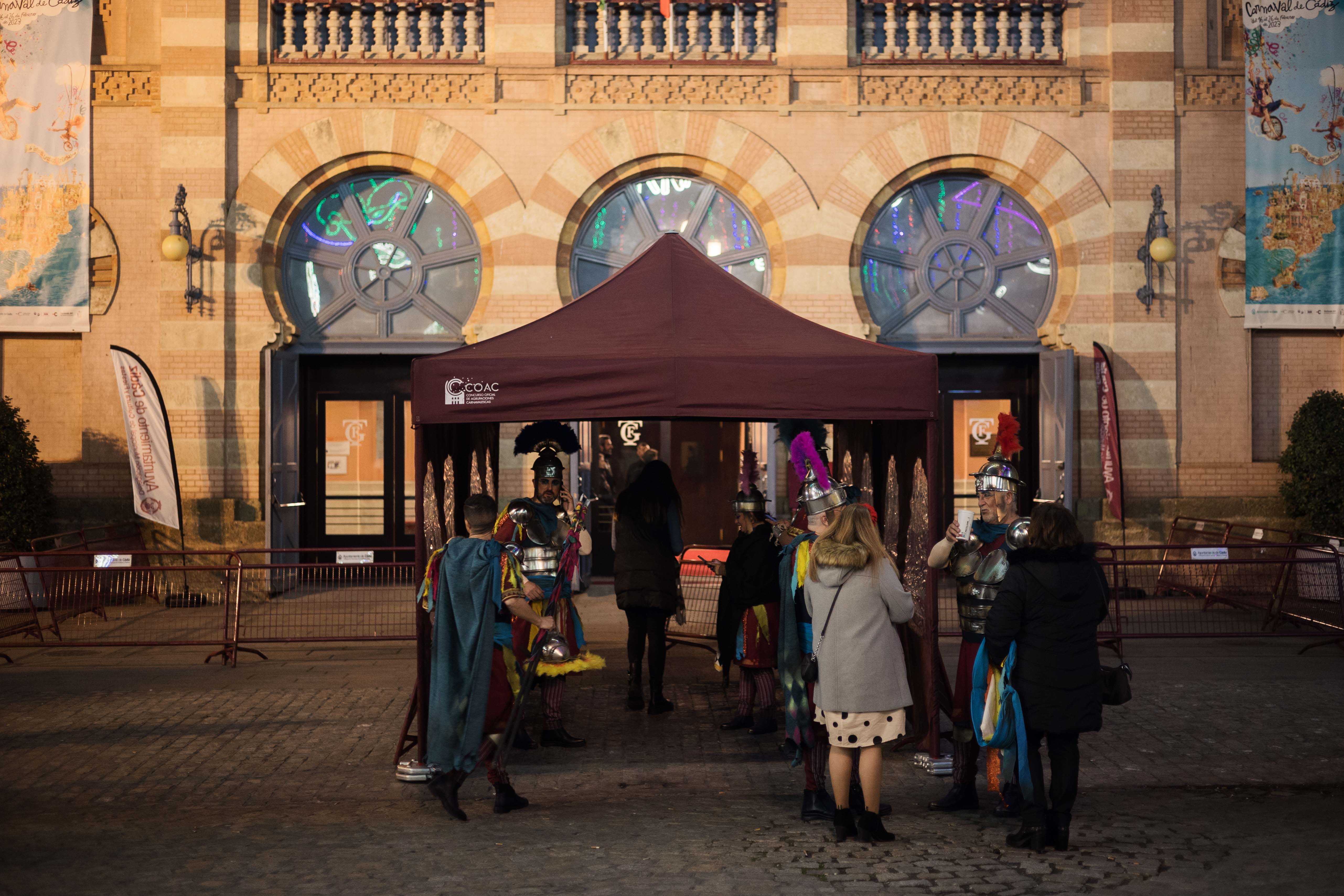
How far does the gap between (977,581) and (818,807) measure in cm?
152

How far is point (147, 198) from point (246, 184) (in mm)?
1284

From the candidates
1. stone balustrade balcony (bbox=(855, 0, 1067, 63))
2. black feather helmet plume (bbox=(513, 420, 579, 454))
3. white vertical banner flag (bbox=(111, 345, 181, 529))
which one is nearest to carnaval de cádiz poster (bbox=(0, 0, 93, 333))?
white vertical banner flag (bbox=(111, 345, 181, 529))

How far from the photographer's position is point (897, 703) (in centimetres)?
588

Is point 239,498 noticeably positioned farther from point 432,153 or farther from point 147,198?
point 432,153

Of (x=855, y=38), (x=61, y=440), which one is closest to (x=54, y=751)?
(x=61, y=440)

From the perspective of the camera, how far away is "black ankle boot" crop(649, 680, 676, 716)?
29.1ft

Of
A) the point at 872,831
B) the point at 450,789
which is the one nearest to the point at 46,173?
the point at 450,789

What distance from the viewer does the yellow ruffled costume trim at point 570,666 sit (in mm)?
7723

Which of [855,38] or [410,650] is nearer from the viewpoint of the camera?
[410,650]

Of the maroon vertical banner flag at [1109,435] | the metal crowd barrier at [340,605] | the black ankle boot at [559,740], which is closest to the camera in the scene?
the black ankle boot at [559,740]

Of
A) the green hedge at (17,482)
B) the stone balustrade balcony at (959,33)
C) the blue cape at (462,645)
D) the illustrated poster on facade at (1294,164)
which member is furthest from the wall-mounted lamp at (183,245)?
the illustrated poster on facade at (1294,164)

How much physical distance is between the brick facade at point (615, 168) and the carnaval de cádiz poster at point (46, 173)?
28 centimetres

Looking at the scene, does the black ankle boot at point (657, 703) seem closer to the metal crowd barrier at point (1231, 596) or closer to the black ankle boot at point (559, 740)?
the black ankle boot at point (559, 740)

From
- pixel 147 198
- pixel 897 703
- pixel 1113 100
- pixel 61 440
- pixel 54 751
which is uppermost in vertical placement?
pixel 1113 100
